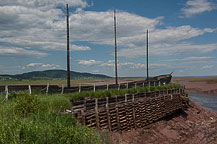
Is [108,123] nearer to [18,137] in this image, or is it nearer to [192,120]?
[18,137]

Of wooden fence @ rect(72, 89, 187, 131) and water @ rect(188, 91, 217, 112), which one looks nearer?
wooden fence @ rect(72, 89, 187, 131)

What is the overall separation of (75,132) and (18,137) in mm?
2135

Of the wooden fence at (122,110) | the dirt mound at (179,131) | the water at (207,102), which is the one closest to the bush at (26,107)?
the wooden fence at (122,110)

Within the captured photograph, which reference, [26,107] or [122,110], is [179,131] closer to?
[122,110]

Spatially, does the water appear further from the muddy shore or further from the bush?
the bush

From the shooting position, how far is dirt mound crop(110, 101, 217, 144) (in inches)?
731

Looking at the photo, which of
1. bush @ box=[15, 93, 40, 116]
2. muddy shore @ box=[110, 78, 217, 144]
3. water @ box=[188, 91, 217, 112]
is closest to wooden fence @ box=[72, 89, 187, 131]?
muddy shore @ box=[110, 78, 217, 144]

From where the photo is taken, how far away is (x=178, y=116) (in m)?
30.2

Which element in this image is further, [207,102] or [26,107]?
[207,102]

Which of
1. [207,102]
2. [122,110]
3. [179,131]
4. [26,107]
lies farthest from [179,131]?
[207,102]

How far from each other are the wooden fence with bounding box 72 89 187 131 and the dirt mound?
2.65 feet

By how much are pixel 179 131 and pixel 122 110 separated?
8.74 metres

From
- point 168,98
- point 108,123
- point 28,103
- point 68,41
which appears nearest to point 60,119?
point 28,103

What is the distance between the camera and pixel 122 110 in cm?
1919
